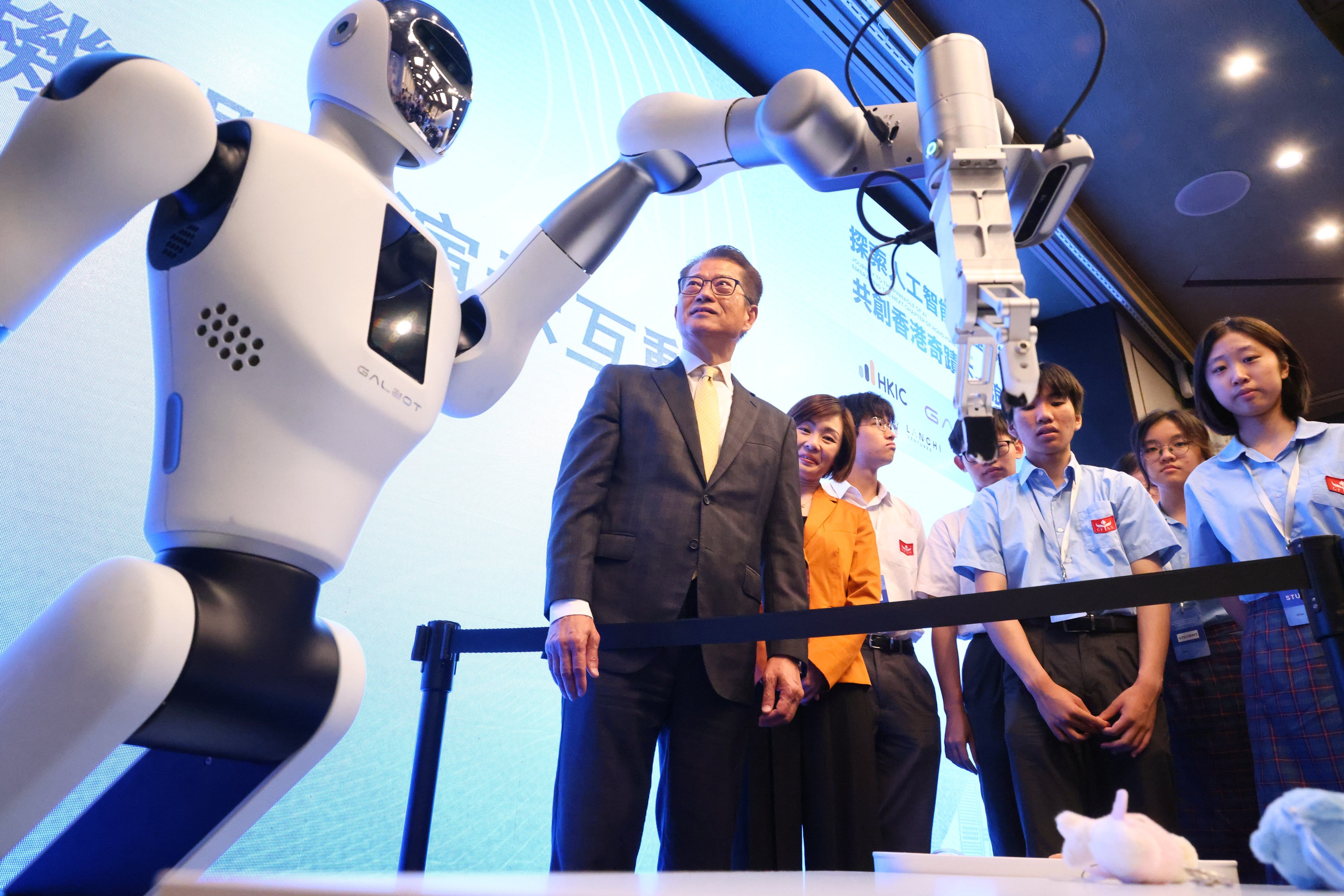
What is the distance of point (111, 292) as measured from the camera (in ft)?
4.79

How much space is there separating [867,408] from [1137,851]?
1915mm

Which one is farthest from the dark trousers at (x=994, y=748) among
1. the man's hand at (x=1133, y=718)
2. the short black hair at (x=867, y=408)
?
the short black hair at (x=867, y=408)

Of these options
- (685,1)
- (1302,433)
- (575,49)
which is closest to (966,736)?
(1302,433)

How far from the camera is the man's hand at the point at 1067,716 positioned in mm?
1634

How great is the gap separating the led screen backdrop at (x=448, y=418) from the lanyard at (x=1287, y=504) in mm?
1391

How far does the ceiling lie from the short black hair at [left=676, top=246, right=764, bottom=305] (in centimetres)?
187

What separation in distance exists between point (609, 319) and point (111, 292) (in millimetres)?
1218

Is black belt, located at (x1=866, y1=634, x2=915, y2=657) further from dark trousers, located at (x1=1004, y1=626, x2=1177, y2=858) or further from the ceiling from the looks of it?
A: the ceiling

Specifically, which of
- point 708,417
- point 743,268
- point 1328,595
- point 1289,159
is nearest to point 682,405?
point 708,417

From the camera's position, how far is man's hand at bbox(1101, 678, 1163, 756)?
1.63m

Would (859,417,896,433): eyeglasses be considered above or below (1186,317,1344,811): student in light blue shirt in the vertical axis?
above

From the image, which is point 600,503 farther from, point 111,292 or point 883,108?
point 111,292

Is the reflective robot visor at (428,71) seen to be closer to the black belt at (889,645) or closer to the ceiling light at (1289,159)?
the black belt at (889,645)

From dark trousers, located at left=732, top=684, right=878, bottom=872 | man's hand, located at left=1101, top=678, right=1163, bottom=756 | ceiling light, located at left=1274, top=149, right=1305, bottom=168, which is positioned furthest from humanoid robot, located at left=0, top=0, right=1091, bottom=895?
ceiling light, located at left=1274, top=149, right=1305, bottom=168
